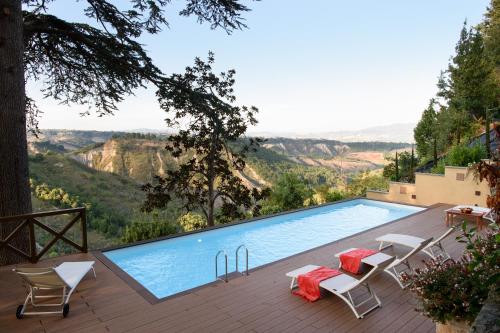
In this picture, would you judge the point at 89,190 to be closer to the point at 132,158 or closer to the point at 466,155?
the point at 132,158

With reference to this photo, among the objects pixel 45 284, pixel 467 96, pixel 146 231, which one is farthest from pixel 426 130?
pixel 45 284

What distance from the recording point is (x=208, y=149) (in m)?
13.4

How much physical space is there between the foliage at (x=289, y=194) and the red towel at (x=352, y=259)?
9724 millimetres

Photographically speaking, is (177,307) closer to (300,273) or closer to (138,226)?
(300,273)

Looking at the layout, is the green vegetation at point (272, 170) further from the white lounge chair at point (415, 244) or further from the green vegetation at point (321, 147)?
the white lounge chair at point (415, 244)

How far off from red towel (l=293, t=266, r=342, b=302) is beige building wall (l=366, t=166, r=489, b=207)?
9.39m

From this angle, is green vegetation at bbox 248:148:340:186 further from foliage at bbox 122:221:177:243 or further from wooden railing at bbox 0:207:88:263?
wooden railing at bbox 0:207:88:263

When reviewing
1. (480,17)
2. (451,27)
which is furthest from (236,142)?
(480,17)

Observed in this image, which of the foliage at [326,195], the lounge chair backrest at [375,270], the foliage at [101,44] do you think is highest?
the foliage at [101,44]

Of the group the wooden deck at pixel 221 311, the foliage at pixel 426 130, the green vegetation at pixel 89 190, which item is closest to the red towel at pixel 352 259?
the wooden deck at pixel 221 311

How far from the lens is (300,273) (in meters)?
5.49

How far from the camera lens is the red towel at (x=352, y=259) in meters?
6.24

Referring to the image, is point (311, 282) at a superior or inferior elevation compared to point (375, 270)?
inferior

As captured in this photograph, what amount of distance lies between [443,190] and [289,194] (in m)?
6.82
